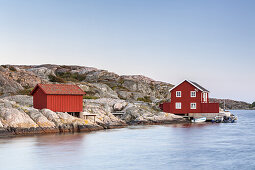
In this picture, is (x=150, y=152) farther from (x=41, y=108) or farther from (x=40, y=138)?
(x=41, y=108)

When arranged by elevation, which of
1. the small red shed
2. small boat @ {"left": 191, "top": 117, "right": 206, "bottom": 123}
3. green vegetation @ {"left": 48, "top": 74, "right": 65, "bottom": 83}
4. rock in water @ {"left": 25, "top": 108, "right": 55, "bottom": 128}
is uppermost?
green vegetation @ {"left": 48, "top": 74, "right": 65, "bottom": 83}

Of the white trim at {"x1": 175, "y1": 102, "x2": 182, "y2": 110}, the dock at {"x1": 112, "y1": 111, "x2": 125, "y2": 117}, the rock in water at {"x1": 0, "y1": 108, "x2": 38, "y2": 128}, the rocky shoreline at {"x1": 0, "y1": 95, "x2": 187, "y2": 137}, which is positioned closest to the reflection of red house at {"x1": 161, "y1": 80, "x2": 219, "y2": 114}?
the white trim at {"x1": 175, "y1": 102, "x2": 182, "y2": 110}

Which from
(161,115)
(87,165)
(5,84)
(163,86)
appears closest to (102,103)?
(161,115)

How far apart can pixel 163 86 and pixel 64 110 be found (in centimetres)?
6315

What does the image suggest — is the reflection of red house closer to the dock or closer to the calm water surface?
the dock

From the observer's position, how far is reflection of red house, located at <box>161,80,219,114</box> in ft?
209

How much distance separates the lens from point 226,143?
35.8m

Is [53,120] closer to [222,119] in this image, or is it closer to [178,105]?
[178,105]

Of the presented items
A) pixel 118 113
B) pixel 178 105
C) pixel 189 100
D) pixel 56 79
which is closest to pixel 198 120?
pixel 189 100

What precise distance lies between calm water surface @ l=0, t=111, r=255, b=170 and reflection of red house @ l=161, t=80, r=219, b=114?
884 inches

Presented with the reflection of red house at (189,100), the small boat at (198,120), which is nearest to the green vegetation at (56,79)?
the reflection of red house at (189,100)

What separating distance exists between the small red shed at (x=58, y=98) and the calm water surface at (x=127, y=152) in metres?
8.45

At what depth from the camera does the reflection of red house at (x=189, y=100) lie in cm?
6366

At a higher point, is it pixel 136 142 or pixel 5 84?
pixel 5 84
